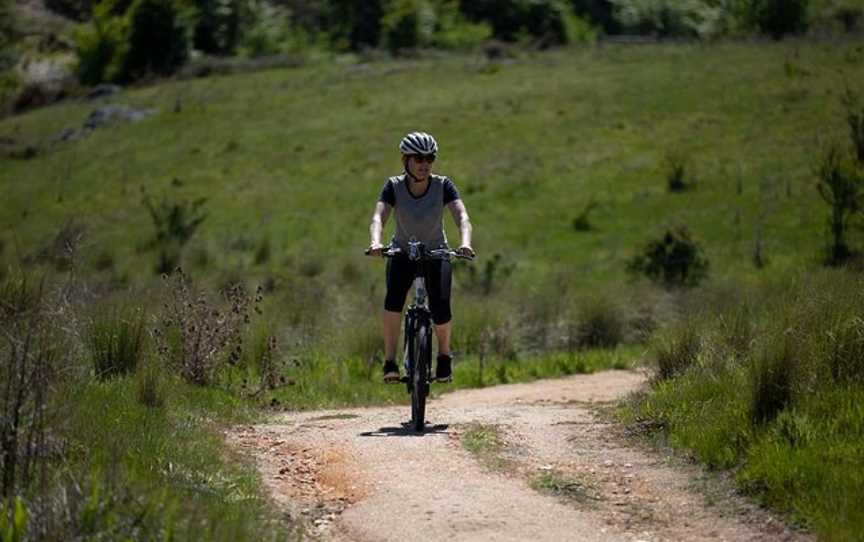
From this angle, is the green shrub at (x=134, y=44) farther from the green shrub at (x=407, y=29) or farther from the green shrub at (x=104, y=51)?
the green shrub at (x=407, y=29)

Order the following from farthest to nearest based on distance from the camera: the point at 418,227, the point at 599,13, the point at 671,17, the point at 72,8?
the point at 72,8
the point at 599,13
the point at 671,17
the point at 418,227

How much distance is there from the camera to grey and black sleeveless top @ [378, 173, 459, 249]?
33.8ft

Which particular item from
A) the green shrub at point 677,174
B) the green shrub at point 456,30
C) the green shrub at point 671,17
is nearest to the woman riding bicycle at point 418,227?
the green shrub at point 677,174

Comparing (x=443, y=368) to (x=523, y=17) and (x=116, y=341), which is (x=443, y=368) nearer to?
(x=116, y=341)

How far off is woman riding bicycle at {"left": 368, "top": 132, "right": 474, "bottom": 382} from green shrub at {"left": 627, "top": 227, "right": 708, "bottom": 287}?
535 inches

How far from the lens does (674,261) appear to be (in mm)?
23875

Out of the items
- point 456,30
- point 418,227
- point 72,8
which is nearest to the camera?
point 418,227

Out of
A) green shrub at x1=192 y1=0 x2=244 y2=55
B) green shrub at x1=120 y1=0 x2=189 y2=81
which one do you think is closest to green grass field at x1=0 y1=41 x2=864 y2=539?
green shrub at x1=120 y1=0 x2=189 y2=81

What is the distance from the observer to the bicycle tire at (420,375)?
32.5ft

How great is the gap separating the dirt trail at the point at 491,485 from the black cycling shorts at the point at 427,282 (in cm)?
94

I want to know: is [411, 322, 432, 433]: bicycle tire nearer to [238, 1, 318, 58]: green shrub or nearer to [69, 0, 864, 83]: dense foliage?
[69, 0, 864, 83]: dense foliage

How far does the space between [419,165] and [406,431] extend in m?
2.13

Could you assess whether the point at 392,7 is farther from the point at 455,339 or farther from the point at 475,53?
the point at 455,339

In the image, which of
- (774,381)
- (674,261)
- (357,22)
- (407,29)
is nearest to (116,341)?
(774,381)
